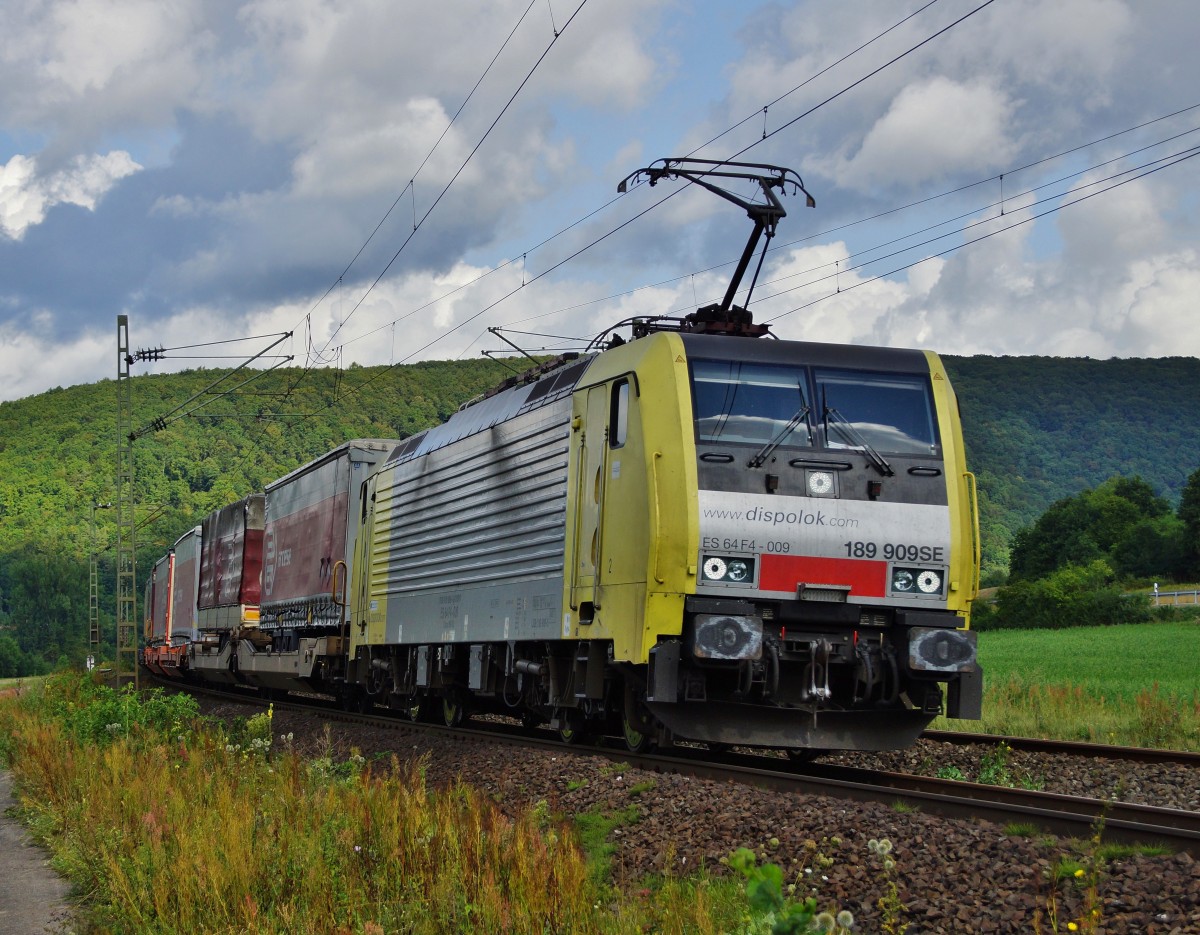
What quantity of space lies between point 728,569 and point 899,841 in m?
3.64

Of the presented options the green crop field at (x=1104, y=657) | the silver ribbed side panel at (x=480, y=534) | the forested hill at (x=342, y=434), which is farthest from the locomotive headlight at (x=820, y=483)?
the forested hill at (x=342, y=434)

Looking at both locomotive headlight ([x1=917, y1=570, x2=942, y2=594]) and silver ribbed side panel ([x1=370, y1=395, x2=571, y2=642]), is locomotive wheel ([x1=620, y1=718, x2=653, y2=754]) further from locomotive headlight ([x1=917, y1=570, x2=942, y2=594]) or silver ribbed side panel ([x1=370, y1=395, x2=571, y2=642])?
locomotive headlight ([x1=917, y1=570, x2=942, y2=594])

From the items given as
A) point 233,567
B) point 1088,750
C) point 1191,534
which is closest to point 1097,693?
point 1088,750

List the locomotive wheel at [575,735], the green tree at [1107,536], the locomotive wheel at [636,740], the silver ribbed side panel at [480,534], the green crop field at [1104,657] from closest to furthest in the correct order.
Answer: the locomotive wheel at [636,740], the silver ribbed side panel at [480,534], the locomotive wheel at [575,735], the green crop field at [1104,657], the green tree at [1107,536]

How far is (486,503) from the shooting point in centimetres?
1477

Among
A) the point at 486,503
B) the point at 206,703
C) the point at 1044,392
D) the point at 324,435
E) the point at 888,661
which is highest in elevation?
the point at 1044,392

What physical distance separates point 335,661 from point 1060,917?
56.4 ft

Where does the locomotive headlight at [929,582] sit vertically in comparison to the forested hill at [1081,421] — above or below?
below

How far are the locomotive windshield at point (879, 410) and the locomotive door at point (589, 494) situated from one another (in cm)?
192

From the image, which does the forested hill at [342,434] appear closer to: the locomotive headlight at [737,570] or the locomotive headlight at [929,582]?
the locomotive headlight at [737,570]

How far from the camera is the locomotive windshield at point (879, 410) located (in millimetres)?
11102

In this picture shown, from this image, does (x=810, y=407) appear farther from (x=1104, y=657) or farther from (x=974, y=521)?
(x=1104, y=657)

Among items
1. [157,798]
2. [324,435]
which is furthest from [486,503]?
[324,435]

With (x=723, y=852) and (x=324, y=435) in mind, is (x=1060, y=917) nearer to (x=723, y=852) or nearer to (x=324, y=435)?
(x=723, y=852)
